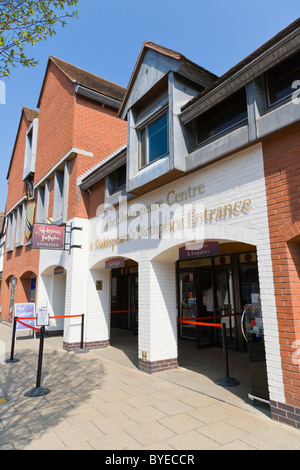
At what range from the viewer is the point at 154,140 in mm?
7617

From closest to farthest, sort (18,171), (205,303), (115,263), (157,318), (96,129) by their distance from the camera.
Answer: (157,318) < (115,263) < (205,303) < (96,129) < (18,171)

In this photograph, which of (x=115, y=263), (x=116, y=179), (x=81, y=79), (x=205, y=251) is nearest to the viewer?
(x=205, y=251)

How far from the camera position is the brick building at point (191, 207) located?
14.5ft

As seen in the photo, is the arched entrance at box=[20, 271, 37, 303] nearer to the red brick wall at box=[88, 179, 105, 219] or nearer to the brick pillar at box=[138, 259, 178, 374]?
the red brick wall at box=[88, 179, 105, 219]

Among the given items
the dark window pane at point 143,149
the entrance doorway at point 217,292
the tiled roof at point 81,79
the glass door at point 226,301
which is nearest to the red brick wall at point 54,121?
the tiled roof at point 81,79

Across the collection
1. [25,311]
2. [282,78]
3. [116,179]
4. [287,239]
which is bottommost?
[25,311]

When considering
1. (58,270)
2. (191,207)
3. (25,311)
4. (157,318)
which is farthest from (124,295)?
(191,207)

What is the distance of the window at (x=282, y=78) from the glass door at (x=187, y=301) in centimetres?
683

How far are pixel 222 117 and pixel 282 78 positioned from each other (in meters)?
1.38

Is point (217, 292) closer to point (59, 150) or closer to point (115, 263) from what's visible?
point (115, 263)

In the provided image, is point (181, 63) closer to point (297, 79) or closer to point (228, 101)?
point (228, 101)

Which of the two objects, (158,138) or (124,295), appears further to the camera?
(124,295)

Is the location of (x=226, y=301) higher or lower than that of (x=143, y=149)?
lower

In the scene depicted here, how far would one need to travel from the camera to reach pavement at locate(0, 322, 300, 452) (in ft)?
11.9
